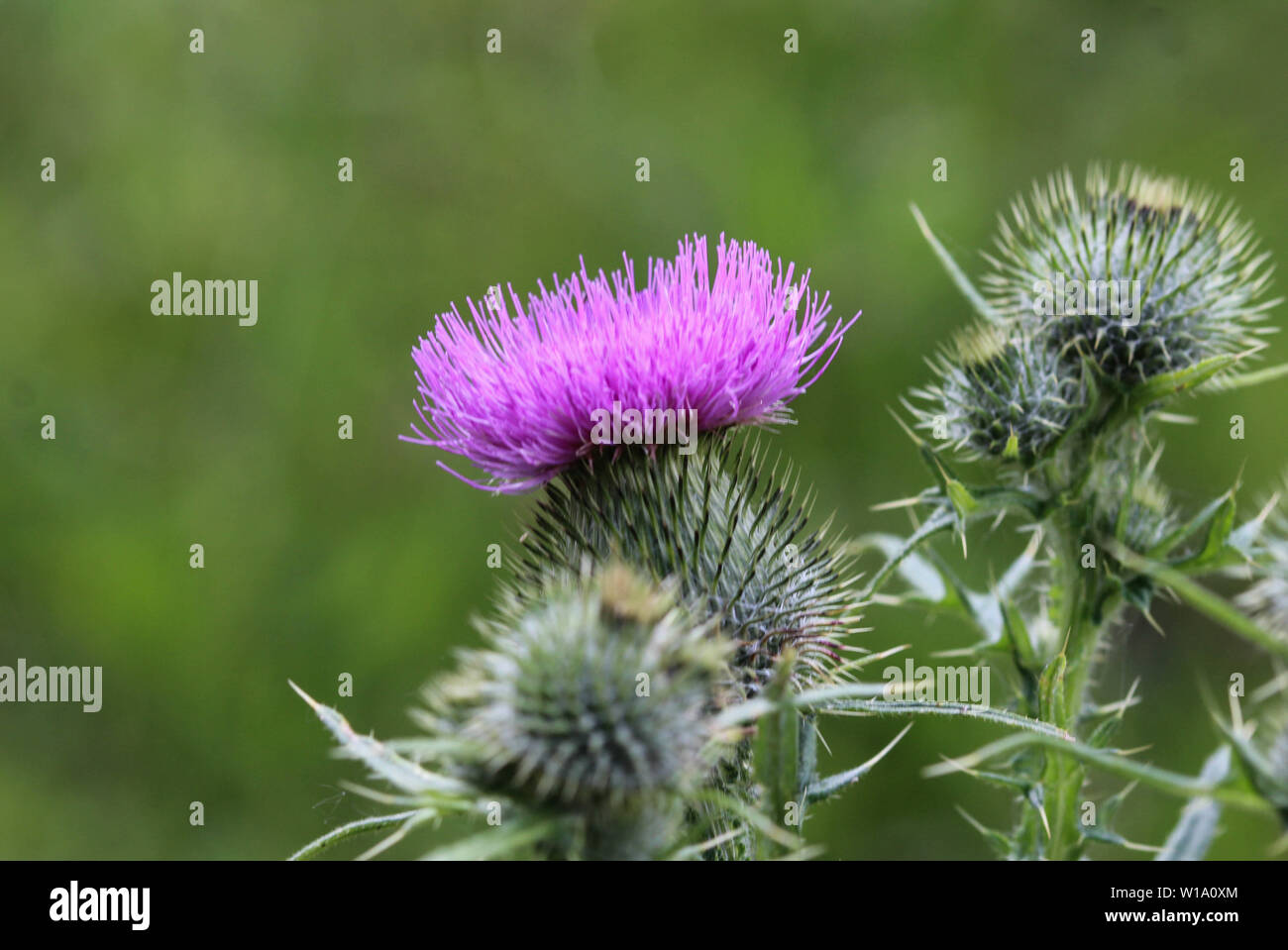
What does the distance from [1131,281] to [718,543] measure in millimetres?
1670

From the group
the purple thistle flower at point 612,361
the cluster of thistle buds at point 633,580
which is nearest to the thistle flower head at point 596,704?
the cluster of thistle buds at point 633,580

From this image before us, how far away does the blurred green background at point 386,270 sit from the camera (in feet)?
19.6

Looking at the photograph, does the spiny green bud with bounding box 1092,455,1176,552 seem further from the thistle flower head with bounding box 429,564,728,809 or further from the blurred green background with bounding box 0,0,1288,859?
the blurred green background with bounding box 0,0,1288,859

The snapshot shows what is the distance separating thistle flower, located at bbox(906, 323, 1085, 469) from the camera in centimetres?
364

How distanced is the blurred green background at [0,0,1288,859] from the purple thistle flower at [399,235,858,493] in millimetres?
2650

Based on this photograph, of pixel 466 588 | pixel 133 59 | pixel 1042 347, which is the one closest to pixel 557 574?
pixel 1042 347

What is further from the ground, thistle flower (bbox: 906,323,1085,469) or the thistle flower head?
thistle flower (bbox: 906,323,1085,469)

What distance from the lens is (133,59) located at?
284 inches

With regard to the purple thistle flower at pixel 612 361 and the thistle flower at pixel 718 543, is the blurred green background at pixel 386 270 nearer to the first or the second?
the thistle flower at pixel 718 543

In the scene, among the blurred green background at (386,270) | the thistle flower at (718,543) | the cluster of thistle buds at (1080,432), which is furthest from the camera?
the blurred green background at (386,270)

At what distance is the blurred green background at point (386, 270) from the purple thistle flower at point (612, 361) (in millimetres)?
2650

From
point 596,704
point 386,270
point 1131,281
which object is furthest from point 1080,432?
point 386,270

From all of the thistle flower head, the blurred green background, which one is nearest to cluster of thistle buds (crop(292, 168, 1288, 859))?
the thistle flower head

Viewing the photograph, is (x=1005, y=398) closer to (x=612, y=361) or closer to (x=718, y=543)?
(x=718, y=543)
